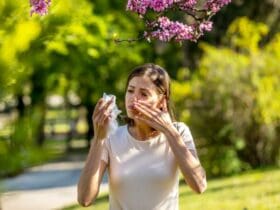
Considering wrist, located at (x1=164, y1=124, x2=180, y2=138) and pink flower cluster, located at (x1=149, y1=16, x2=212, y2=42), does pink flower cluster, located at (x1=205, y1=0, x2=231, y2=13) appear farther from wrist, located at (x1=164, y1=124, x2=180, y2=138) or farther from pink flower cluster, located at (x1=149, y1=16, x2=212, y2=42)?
wrist, located at (x1=164, y1=124, x2=180, y2=138)

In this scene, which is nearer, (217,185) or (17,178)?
(17,178)

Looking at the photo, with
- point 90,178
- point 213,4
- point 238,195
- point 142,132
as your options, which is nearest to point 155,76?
point 142,132

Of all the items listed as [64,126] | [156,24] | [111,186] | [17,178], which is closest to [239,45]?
[156,24]

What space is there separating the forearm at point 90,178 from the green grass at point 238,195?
18.2 ft

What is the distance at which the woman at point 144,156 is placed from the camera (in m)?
3.22

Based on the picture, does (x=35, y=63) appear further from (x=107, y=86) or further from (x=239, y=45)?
(x=107, y=86)

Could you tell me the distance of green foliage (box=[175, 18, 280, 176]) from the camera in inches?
571

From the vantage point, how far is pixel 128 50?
2455 centimetres

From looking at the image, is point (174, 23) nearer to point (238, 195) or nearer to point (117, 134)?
point (117, 134)

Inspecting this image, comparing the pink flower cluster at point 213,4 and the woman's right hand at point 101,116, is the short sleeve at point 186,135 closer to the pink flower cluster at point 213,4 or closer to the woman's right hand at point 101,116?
→ the woman's right hand at point 101,116

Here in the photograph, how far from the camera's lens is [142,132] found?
3385 millimetres

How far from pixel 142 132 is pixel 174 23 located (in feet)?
4.56

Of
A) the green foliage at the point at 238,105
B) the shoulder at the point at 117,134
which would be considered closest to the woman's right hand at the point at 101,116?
the shoulder at the point at 117,134

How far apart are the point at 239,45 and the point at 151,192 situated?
12323 mm
